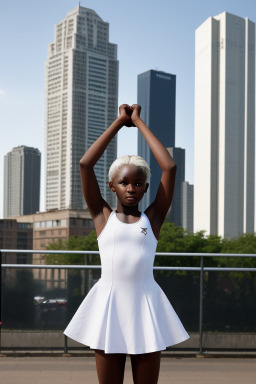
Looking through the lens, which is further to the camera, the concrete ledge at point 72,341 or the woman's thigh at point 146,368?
the concrete ledge at point 72,341

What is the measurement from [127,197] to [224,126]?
111198mm

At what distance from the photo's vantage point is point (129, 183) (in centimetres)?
292


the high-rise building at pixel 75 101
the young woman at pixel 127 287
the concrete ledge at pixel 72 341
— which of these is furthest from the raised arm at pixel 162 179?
the high-rise building at pixel 75 101

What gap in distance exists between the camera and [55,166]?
16900 centimetres

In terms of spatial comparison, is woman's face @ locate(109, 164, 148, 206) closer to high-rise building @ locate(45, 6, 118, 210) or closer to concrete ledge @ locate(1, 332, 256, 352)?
concrete ledge @ locate(1, 332, 256, 352)

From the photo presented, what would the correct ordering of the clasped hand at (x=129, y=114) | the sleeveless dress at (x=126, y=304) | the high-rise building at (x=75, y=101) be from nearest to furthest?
the sleeveless dress at (x=126, y=304)
the clasped hand at (x=129, y=114)
the high-rise building at (x=75, y=101)

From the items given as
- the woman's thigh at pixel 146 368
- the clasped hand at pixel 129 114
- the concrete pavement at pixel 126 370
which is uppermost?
the clasped hand at pixel 129 114

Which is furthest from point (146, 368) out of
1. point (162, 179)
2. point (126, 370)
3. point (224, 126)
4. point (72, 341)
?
point (224, 126)

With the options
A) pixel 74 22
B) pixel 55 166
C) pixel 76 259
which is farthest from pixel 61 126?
pixel 76 259

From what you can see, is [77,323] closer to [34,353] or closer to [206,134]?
[34,353]

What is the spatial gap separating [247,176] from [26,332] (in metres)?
108

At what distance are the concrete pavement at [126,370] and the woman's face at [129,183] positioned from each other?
3076mm

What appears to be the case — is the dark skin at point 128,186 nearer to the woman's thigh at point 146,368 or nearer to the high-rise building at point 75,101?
the woman's thigh at point 146,368

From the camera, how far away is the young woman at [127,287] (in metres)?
2.76
